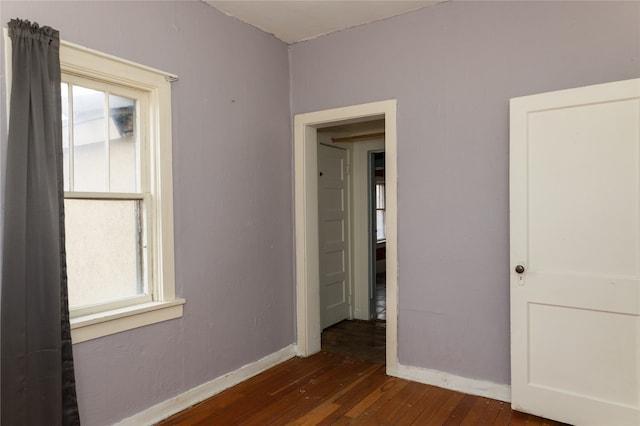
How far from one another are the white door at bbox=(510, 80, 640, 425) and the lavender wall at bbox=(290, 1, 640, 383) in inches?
8.5

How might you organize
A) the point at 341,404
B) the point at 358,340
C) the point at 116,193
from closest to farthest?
the point at 116,193 → the point at 341,404 → the point at 358,340

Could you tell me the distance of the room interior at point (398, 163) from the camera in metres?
2.59

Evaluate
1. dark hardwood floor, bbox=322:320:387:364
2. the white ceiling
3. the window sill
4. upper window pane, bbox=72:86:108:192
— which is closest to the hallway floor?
dark hardwood floor, bbox=322:320:387:364

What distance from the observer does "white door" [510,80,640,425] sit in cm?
239

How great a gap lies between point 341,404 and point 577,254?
1815 mm

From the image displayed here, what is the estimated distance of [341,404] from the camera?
9.54ft

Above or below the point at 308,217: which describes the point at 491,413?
below

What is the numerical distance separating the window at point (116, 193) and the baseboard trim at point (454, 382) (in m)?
1.83

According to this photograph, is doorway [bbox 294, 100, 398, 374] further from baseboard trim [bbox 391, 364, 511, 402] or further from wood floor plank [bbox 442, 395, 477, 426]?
wood floor plank [bbox 442, 395, 477, 426]

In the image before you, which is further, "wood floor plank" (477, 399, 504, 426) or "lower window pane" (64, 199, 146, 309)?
"wood floor plank" (477, 399, 504, 426)

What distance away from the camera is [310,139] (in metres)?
3.85

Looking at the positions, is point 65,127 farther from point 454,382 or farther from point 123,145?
point 454,382

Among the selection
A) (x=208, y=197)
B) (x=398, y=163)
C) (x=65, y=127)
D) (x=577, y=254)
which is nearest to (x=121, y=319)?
(x=208, y=197)

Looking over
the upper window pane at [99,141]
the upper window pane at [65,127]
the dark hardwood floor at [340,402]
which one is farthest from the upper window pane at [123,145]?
the dark hardwood floor at [340,402]
